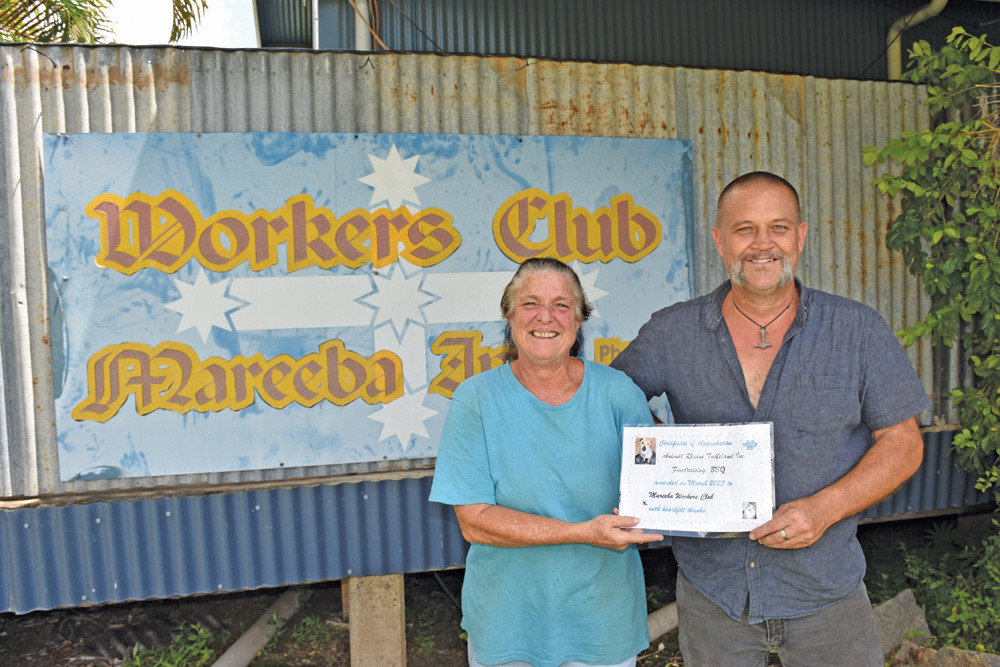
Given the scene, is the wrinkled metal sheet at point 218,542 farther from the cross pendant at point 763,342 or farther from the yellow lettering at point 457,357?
the cross pendant at point 763,342

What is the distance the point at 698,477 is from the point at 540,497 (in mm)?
467

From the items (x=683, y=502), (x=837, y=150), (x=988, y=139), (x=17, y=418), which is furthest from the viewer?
(x=837, y=150)

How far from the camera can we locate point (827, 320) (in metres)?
2.13

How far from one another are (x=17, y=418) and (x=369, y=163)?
89.8 inches

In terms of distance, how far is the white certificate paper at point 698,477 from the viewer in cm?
196

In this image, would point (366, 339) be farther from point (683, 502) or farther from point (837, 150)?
point (837, 150)

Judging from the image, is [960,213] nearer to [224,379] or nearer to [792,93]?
[792,93]

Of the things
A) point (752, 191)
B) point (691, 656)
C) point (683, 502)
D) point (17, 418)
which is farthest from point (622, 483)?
point (17, 418)

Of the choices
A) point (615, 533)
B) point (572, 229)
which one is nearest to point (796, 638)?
point (615, 533)

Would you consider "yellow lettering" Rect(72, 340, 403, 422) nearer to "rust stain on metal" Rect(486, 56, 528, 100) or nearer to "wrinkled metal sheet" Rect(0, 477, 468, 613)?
"wrinkled metal sheet" Rect(0, 477, 468, 613)

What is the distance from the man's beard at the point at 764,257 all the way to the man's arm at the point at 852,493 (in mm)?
542

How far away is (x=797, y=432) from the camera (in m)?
2.08

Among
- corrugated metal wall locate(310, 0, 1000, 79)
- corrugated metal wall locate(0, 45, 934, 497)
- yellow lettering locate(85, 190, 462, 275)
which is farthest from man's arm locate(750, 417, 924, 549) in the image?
corrugated metal wall locate(310, 0, 1000, 79)

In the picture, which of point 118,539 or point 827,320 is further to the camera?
point 118,539
